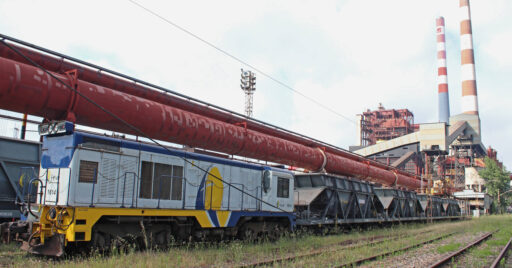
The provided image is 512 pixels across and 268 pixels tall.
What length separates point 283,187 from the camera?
14977mm

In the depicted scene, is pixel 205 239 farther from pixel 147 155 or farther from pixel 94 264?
pixel 94 264

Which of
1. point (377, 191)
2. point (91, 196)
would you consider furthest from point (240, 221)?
point (377, 191)

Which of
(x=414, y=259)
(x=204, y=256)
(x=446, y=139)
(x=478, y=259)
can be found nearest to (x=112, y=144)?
(x=204, y=256)

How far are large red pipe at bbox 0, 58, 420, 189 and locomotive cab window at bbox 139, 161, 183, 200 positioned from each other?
1.01 meters

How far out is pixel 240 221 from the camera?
13.1 meters

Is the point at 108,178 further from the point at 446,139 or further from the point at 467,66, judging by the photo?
the point at 467,66

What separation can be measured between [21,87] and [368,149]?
59.6 metres

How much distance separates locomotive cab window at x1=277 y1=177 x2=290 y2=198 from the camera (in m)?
14.7

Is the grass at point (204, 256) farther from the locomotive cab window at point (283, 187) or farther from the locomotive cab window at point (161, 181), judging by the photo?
the locomotive cab window at point (283, 187)

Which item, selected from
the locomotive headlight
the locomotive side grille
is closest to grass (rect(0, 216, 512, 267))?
the locomotive side grille

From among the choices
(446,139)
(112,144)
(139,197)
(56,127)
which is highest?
(446,139)

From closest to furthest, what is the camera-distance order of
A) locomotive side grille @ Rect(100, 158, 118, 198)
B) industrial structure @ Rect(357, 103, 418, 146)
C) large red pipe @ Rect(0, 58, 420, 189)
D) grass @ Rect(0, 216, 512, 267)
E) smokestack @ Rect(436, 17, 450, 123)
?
1. grass @ Rect(0, 216, 512, 267)
2. large red pipe @ Rect(0, 58, 420, 189)
3. locomotive side grille @ Rect(100, 158, 118, 198)
4. smokestack @ Rect(436, 17, 450, 123)
5. industrial structure @ Rect(357, 103, 418, 146)

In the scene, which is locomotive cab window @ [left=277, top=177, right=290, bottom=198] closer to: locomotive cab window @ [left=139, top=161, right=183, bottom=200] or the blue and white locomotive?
the blue and white locomotive

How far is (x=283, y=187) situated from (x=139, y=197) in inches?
248
